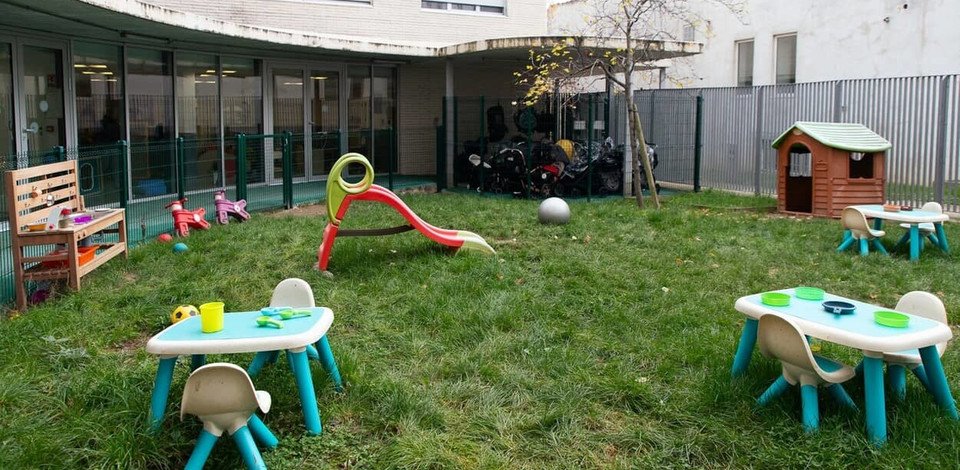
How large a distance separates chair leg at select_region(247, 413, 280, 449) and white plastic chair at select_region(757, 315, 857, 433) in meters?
2.49

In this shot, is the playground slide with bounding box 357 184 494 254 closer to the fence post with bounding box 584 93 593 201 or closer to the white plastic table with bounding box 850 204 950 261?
the white plastic table with bounding box 850 204 950 261

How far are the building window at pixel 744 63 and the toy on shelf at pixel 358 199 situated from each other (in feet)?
42.7

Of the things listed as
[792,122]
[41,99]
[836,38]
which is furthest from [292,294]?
[836,38]

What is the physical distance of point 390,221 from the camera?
37.1ft

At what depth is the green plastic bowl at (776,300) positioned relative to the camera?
474 cm

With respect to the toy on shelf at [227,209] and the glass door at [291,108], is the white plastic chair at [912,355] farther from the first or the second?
the glass door at [291,108]

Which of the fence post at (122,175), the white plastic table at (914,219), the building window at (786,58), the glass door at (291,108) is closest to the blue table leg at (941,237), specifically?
the white plastic table at (914,219)

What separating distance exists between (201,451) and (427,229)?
16.3 ft

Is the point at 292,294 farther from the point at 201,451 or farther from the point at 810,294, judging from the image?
the point at 810,294

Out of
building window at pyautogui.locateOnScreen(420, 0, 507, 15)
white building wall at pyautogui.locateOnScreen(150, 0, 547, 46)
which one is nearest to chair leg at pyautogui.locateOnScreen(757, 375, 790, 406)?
white building wall at pyautogui.locateOnScreen(150, 0, 547, 46)

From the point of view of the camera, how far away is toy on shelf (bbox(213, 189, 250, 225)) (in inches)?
442

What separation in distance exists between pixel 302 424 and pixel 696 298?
378cm

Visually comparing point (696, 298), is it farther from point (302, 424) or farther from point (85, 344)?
point (85, 344)

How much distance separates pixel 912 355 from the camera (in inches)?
173
